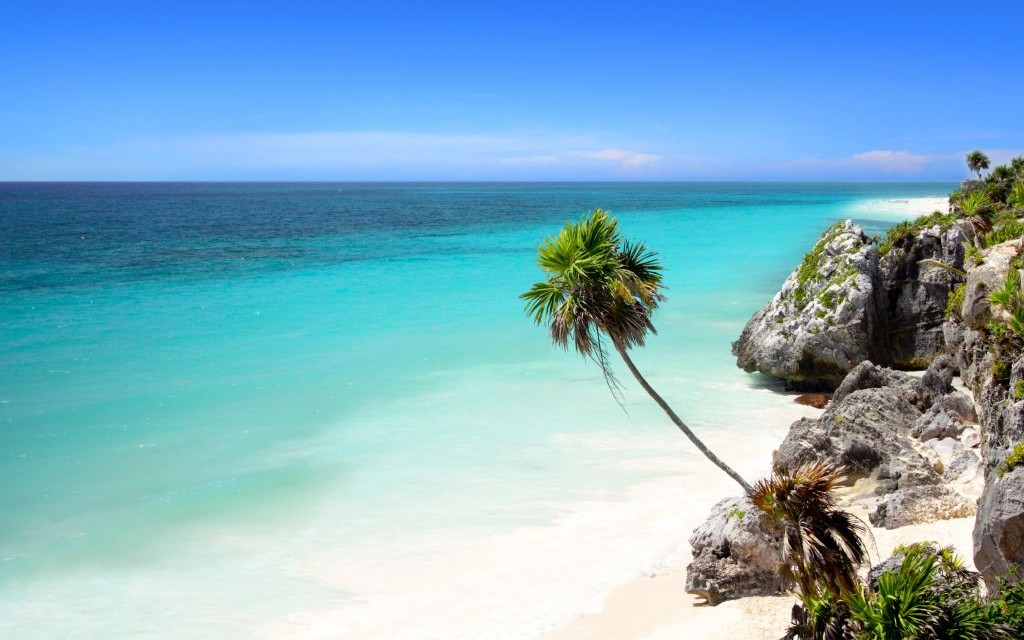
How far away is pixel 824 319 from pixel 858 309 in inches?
36.6

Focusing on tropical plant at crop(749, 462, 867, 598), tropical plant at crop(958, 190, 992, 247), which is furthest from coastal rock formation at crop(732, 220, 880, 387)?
tropical plant at crop(749, 462, 867, 598)

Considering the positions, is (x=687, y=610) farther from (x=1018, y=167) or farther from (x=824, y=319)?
(x=1018, y=167)

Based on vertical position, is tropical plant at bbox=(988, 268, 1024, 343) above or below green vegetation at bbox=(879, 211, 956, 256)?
below

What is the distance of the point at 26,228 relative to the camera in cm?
7556

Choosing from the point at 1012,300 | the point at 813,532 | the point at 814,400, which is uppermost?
the point at 1012,300

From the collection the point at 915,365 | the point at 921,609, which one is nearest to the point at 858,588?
the point at 921,609

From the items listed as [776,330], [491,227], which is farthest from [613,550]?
[491,227]

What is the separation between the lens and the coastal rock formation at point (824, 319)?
845 inches

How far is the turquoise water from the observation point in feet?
42.7

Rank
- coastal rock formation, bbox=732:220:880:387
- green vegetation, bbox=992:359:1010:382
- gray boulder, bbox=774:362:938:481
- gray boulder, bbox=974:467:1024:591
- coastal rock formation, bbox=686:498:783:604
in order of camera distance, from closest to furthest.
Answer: gray boulder, bbox=974:467:1024:591
coastal rock formation, bbox=686:498:783:604
green vegetation, bbox=992:359:1010:382
gray boulder, bbox=774:362:938:481
coastal rock formation, bbox=732:220:880:387

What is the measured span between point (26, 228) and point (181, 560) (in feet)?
246

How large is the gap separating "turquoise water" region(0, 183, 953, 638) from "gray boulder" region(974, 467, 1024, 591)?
5626 millimetres

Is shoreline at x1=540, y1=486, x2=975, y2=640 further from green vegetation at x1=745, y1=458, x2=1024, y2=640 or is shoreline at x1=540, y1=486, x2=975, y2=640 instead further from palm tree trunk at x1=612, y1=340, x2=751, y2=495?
palm tree trunk at x1=612, y1=340, x2=751, y2=495

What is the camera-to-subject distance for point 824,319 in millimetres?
21703
